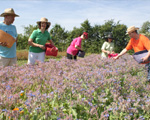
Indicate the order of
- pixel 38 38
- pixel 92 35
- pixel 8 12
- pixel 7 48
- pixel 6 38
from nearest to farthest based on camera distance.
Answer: pixel 6 38
pixel 8 12
pixel 7 48
pixel 38 38
pixel 92 35

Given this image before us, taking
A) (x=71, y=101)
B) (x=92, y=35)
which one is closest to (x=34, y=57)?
(x=71, y=101)

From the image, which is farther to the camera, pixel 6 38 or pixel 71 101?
pixel 6 38

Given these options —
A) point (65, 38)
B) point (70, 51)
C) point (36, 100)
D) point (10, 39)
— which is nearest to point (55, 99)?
point (36, 100)

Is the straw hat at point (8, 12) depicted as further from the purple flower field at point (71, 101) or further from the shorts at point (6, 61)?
the purple flower field at point (71, 101)

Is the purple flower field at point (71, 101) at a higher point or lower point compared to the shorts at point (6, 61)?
lower

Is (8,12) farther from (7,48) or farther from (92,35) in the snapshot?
(92,35)

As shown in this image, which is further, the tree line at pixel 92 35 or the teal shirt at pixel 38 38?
the tree line at pixel 92 35

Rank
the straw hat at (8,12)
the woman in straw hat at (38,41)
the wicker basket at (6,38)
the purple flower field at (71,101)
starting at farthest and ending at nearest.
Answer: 1. the woman in straw hat at (38,41)
2. the straw hat at (8,12)
3. the wicker basket at (6,38)
4. the purple flower field at (71,101)

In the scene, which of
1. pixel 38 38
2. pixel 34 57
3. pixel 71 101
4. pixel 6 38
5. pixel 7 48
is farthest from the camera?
pixel 34 57

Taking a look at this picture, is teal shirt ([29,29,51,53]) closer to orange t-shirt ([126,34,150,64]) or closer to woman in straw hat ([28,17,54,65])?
woman in straw hat ([28,17,54,65])

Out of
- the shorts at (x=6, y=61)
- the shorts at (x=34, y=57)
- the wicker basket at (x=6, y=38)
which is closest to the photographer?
the wicker basket at (x=6, y=38)

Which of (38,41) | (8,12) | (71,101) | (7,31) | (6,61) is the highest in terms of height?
(8,12)

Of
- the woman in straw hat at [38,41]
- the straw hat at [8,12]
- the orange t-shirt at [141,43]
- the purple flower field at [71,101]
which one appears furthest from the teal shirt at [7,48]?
the orange t-shirt at [141,43]

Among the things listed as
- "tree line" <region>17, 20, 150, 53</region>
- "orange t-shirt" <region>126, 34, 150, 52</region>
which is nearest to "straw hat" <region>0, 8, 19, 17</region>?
"orange t-shirt" <region>126, 34, 150, 52</region>
